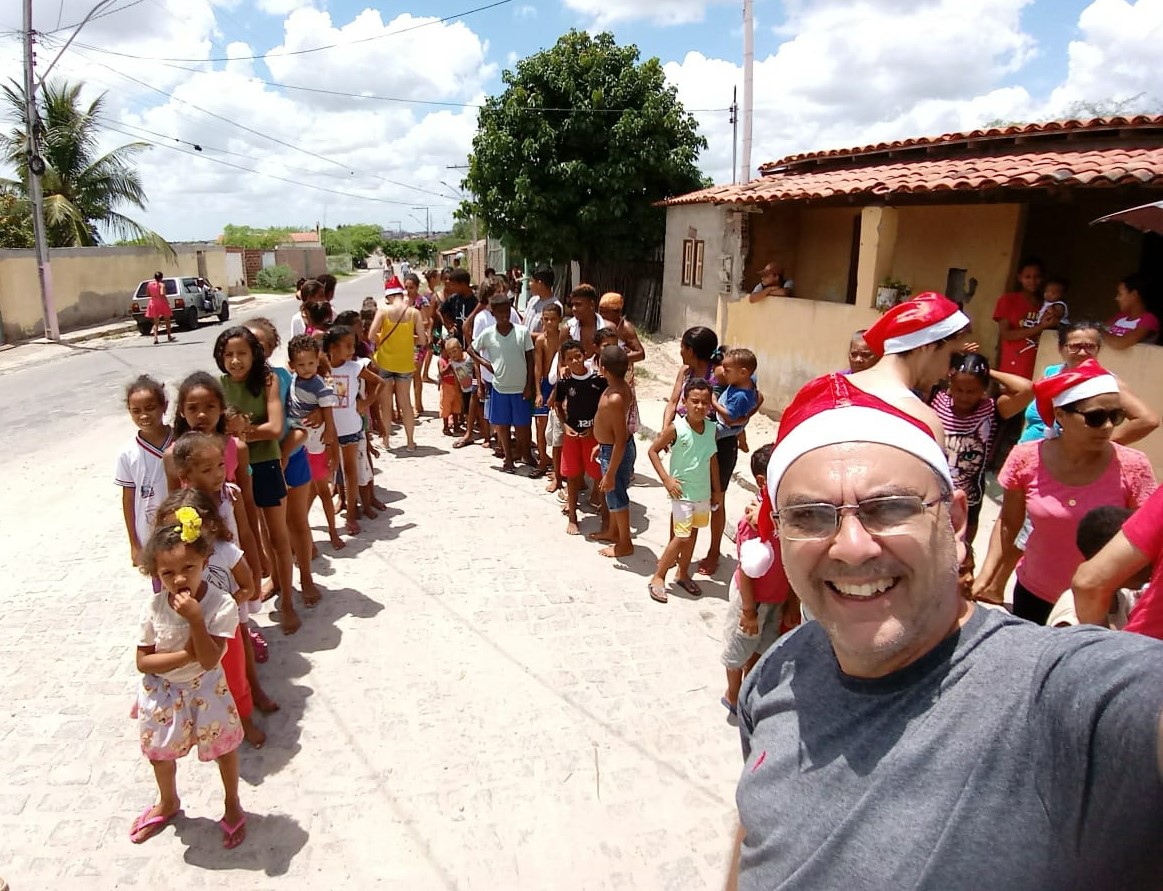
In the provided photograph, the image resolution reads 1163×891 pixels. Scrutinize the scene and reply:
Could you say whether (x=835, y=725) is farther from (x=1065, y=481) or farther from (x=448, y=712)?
(x=448, y=712)

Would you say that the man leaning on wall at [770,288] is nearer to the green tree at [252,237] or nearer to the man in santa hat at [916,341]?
the man in santa hat at [916,341]

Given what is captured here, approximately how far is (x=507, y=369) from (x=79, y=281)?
66.2 feet

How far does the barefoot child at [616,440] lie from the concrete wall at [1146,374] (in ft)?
12.4

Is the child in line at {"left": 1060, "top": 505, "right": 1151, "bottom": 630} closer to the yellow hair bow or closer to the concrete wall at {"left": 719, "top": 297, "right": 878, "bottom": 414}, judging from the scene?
the yellow hair bow

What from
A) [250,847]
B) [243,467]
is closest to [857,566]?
[250,847]

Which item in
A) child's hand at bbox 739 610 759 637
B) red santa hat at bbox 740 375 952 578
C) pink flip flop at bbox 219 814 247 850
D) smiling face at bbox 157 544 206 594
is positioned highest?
red santa hat at bbox 740 375 952 578

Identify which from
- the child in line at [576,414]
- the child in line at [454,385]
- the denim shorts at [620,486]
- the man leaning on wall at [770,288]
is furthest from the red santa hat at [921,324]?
the man leaning on wall at [770,288]

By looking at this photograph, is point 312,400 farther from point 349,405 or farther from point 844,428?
point 844,428

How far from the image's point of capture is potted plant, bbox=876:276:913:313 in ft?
26.0

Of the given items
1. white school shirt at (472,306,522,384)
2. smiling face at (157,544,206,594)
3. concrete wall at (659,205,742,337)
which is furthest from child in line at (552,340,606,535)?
concrete wall at (659,205,742,337)

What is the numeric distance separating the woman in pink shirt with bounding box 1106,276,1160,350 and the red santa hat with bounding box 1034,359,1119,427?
11.8 feet

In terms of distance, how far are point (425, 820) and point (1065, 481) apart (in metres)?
2.93

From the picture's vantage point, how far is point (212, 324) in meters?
23.4

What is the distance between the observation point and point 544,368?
7031 mm
